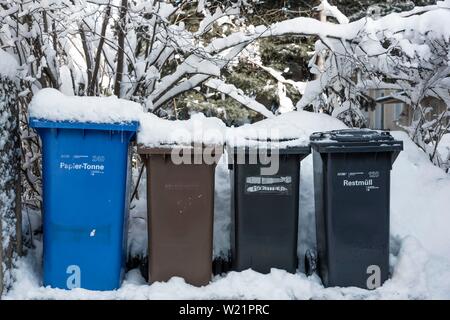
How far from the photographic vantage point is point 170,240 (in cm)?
398

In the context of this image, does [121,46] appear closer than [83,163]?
No

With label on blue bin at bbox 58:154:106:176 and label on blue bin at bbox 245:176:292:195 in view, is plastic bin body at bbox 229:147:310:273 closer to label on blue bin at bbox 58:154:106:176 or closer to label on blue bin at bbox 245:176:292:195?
label on blue bin at bbox 245:176:292:195

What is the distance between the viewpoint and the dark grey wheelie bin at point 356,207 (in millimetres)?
4008

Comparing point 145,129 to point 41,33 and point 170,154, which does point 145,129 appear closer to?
point 170,154

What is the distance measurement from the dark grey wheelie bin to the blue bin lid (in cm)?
149

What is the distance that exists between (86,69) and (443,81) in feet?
13.4

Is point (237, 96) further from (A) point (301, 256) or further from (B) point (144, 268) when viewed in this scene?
(B) point (144, 268)

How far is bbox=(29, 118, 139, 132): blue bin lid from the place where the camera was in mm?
3732

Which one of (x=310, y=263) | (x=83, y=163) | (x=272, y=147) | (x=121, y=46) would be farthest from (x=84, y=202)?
(x=310, y=263)

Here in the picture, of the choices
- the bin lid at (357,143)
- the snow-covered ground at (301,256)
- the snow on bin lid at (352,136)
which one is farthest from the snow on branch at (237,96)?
the bin lid at (357,143)

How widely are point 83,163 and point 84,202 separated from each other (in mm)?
302

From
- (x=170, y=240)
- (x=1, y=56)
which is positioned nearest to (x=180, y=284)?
(x=170, y=240)

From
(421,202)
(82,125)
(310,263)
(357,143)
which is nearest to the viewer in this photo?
(82,125)

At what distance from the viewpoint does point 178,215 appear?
3.97m
